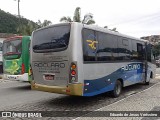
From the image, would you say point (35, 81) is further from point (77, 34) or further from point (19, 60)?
point (19, 60)

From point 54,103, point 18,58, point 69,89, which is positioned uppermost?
point 18,58

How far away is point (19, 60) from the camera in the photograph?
41.5 feet

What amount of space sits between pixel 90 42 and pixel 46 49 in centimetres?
152

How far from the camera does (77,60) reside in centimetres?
752

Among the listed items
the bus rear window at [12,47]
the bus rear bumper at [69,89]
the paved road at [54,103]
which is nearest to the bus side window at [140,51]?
the paved road at [54,103]

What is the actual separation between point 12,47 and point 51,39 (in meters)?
5.36

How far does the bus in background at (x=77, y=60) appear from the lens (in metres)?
7.62

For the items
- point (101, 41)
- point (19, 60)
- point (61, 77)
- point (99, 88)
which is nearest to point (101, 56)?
point (101, 41)

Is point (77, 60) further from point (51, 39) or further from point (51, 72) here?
point (51, 39)

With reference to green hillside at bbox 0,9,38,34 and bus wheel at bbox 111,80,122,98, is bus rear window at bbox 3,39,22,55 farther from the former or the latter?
green hillside at bbox 0,9,38,34

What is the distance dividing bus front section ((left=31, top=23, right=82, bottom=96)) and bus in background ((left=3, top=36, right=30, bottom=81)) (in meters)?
3.65

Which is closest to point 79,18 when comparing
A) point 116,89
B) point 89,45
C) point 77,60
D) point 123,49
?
point 123,49

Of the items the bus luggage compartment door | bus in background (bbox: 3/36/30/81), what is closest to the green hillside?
bus in background (bbox: 3/36/30/81)

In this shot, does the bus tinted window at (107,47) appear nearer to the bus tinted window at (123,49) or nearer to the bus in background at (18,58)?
the bus tinted window at (123,49)
